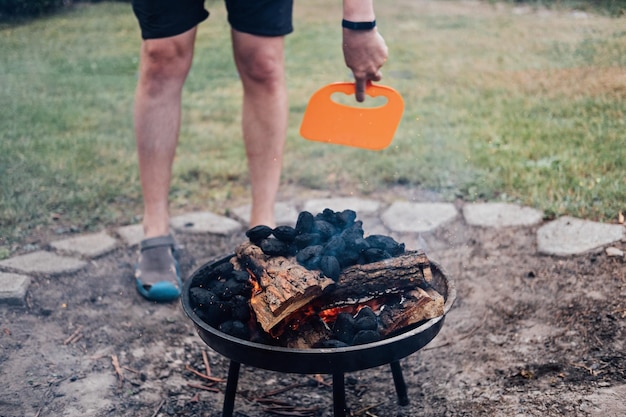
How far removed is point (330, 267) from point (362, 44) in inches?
28.4

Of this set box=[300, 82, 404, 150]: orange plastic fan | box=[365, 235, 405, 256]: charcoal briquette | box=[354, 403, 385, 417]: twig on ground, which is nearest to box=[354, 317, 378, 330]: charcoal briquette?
box=[365, 235, 405, 256]: charcoal briquette

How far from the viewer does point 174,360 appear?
7.57 ft

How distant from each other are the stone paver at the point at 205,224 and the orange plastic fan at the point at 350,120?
1.21 metres

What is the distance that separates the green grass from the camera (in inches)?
134

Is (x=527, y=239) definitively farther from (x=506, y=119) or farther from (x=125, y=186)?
(x=125, y=186)

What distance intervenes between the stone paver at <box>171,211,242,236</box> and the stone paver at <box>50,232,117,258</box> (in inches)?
13.4

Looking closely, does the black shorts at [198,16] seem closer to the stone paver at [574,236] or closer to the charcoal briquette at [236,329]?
the charcoal briquette at [236,329]

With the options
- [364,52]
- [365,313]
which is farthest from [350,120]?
[365,313]

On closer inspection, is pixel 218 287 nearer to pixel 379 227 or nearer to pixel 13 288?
pixel 13 288

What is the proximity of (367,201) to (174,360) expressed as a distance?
58.2 inches

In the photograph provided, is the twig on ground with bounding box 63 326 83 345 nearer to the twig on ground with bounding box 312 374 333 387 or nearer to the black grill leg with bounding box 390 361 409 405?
the twig on ground with bounding box 312 374 333 387

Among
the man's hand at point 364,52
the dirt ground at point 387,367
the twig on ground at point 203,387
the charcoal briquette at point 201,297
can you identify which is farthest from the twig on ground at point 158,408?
the man's hand at point 364,52

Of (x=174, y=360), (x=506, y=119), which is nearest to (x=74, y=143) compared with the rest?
(x=174, y=360)

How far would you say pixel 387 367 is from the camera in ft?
7.62
